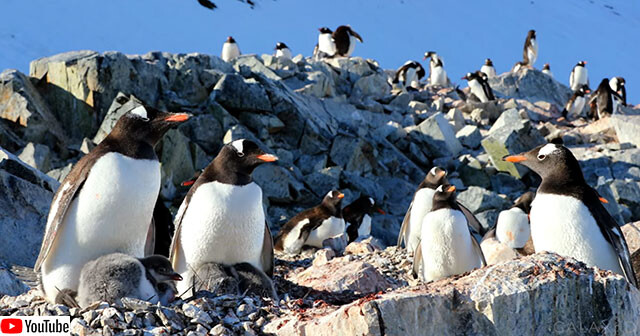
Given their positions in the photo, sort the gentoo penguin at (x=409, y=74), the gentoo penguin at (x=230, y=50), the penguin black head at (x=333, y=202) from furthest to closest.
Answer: the gentoo penguin at (x=409, y=74) → the gentoo penguin at (x=230, y=50) → the penguin black head at (x=333, y=202)

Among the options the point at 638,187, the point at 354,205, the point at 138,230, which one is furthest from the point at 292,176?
the point at 138,230

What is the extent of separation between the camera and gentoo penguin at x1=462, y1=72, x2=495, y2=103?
3194cm

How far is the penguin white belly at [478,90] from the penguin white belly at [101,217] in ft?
93.4

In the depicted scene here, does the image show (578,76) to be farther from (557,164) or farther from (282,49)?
(557,164)

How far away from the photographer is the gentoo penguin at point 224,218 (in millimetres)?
5672

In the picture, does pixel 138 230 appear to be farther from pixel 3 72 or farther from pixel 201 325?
pixel 3 72

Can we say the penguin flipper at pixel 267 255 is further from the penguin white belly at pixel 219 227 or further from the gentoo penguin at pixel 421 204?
the gentoo penguin at pixel 421 204

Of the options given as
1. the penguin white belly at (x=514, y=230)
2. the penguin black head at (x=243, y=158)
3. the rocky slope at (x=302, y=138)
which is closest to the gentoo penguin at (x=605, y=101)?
the rocky slope at (x=302, y=138)

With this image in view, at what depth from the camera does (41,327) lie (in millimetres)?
3686

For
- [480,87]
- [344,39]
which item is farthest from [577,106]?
[344,39]

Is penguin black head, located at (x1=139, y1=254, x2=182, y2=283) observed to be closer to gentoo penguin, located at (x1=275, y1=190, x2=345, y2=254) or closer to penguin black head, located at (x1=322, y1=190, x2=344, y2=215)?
gentoo penguin, located at (x1=275, y1=190, x2=345, y2=254)

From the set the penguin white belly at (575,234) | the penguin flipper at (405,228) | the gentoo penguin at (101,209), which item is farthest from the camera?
the penguin flipper at (405,228)

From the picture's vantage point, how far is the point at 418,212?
34.6 feet

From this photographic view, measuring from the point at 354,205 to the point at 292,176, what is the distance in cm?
408
